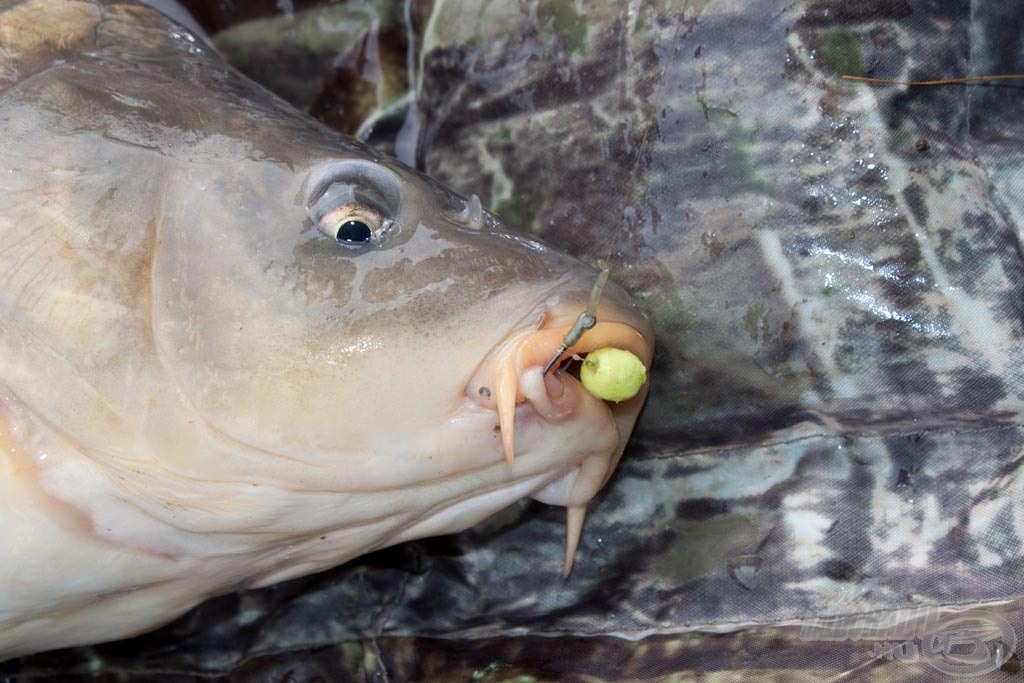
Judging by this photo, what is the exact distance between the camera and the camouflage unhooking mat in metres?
2.07

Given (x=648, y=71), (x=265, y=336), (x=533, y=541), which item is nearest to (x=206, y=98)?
(x=265, y=336)

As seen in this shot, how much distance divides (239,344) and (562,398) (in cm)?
62

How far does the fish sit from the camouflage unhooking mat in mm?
450

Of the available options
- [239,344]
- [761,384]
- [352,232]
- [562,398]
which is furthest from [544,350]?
[761,384]

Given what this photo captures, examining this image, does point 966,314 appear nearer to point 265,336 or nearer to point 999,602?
point 999,602

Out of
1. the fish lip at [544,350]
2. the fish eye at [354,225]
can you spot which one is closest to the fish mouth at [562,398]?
the fish lip at [544,350]

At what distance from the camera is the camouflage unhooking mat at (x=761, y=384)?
2073 mm

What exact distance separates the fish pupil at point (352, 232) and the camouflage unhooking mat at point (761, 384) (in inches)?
29.6

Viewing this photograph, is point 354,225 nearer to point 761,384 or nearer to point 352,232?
point 352,232

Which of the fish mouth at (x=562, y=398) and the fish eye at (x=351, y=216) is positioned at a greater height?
the fish eye at (x=351, y=216)

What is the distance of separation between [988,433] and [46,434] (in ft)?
→ 6.49

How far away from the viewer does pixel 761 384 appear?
2242 millimetres

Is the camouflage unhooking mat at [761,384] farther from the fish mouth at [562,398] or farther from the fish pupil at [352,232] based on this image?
the fish pupil at [352,232]

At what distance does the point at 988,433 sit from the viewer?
6.83 ft
